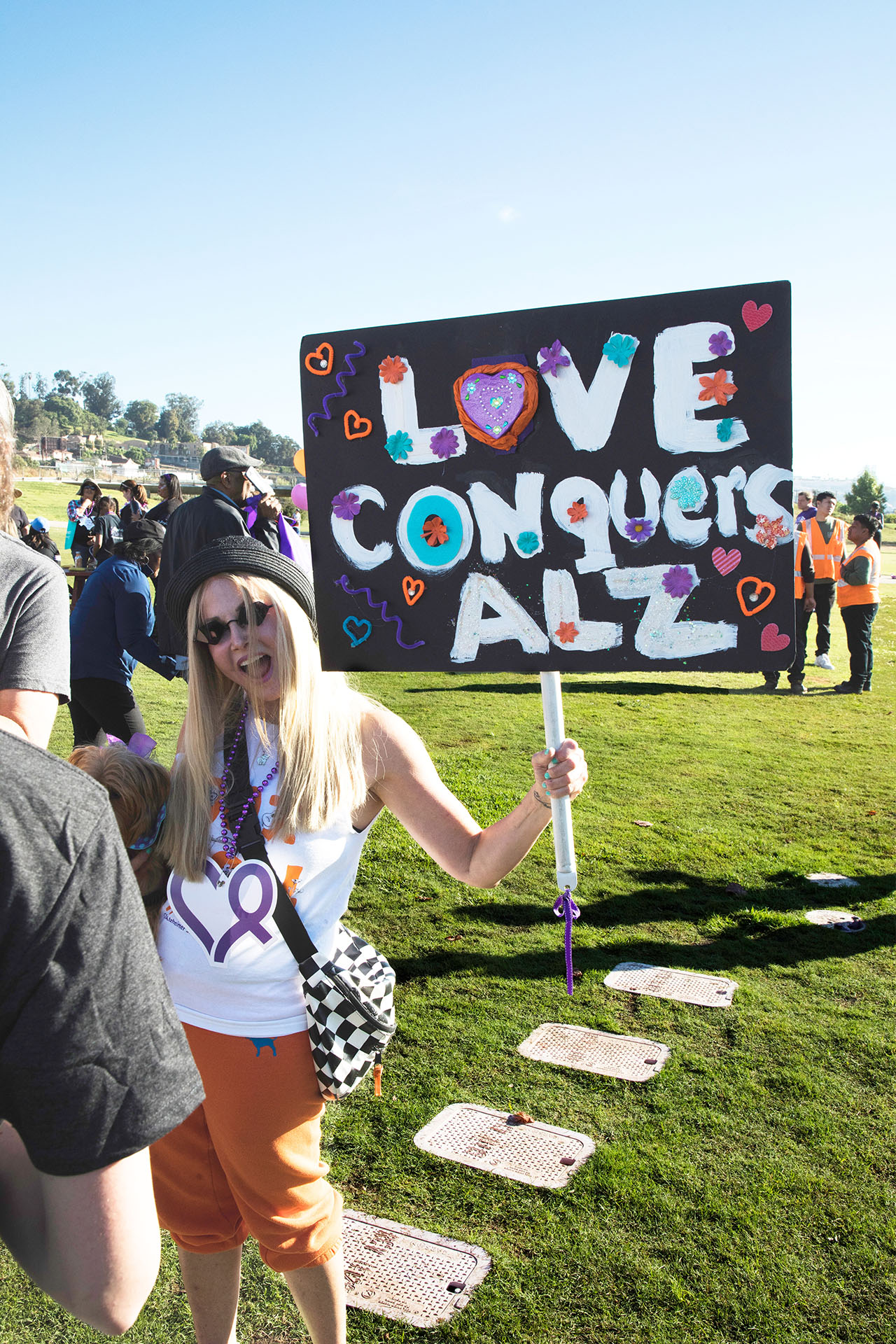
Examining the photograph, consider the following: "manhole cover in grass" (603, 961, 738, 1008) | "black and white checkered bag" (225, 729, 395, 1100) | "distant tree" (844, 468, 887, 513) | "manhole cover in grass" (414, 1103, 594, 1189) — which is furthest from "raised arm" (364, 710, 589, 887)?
"distant tree" (844, 468, 887, 513)

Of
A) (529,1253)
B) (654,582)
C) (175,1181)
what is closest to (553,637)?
(654,582)

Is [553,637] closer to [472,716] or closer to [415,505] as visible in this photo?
[415,505]

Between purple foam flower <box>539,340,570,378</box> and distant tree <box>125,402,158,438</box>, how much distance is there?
19789 centimetres

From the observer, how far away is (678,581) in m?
2.34

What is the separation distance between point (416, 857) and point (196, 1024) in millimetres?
4114

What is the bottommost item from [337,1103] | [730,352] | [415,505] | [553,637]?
[337,1103]

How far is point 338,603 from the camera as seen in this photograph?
2494mm

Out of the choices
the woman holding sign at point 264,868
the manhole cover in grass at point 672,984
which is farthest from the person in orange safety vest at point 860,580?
the woman holding sign at point 264,868

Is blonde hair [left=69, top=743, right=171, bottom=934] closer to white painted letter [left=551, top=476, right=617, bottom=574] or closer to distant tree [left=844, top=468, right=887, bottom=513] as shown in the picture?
white painted letter [left=551, top=476, right=617, bottom=574]

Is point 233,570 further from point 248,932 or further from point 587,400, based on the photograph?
point 587,400

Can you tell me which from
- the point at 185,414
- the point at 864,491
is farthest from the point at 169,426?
the point at 864,491

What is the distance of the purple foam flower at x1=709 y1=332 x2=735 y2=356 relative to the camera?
2.19 meters

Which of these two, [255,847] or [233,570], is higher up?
[233,570]

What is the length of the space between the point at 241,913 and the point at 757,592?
4.74ft
